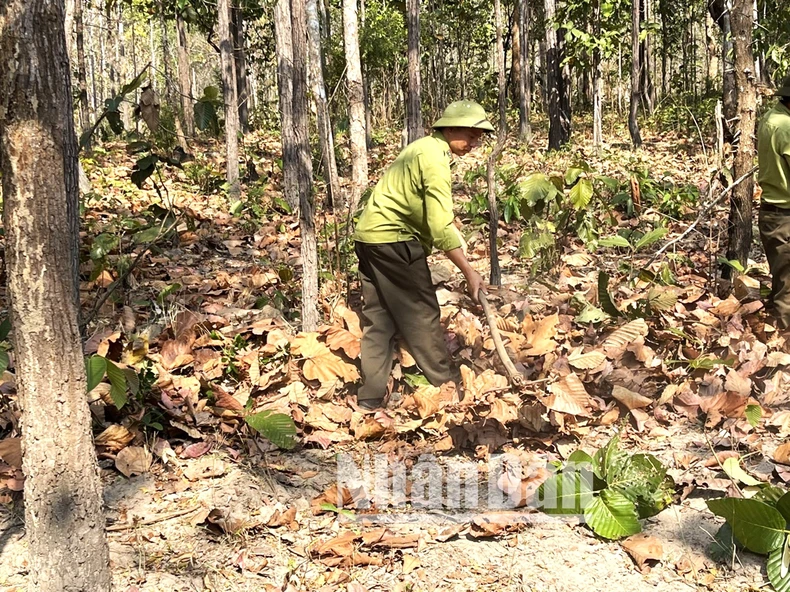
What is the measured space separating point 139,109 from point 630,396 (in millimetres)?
3000

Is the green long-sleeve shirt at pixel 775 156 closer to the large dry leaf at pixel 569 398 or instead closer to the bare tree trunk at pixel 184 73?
the large dry leaf at pixel 569 398

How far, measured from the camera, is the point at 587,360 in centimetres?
425

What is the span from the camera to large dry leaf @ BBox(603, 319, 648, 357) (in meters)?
4.46

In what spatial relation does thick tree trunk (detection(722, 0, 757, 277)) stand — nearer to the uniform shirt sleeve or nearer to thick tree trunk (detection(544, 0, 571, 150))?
the uniform shirt sleeve

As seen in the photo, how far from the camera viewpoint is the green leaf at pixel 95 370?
3074mm

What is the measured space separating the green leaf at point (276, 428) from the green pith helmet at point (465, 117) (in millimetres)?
1782

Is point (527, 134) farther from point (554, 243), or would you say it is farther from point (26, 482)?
point (26, 482)

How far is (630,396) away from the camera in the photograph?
13.2ft

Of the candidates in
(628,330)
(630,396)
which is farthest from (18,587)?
(628,330)

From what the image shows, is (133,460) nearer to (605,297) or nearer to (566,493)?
(566,493)

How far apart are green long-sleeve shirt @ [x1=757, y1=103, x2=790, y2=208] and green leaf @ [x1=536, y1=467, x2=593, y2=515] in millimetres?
2527

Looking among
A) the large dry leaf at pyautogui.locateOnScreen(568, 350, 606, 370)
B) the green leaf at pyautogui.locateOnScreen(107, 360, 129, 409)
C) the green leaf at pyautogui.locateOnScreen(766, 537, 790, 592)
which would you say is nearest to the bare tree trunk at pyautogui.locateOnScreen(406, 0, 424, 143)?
the large dry leaf at pyautogui.locateOnScreen(568, 350, 606, 370)

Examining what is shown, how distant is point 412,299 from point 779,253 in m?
2.42

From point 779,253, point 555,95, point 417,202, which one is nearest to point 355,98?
point 417,202
